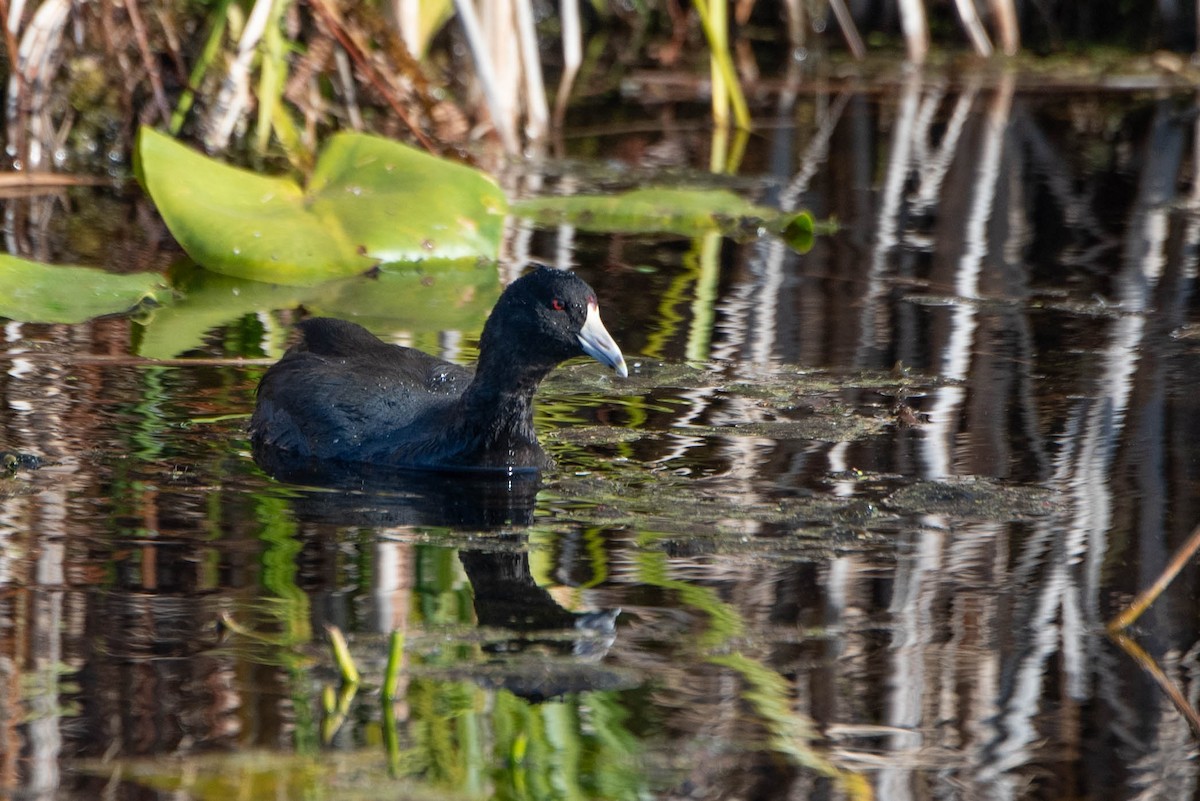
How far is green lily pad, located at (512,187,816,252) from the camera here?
6.29m

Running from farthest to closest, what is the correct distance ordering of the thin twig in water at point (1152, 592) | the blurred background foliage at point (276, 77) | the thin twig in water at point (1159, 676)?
the blurred background foliage at point (276, 77)
the thin twig in water at point (1152, 592)
the thin twig in water at point (1159, 676)

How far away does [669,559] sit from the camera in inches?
132

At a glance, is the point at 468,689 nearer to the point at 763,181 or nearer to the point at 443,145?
the point at 443,145

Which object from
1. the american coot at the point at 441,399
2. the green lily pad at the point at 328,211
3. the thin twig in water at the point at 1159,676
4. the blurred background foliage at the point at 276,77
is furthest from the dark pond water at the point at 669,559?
the blurred background foliage at the point at 276,77

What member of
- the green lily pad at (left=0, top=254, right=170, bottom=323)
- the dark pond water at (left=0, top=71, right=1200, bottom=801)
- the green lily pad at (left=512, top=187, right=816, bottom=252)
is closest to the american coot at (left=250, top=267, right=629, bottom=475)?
the dark pond water at (left=0, top=71, right=1200, bottom=801)

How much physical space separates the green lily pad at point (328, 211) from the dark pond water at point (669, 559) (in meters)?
0.22

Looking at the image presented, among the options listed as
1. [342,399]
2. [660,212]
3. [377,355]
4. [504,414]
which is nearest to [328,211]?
[377,355]

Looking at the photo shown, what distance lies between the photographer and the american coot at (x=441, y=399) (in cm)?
398

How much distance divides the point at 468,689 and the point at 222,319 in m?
2.86

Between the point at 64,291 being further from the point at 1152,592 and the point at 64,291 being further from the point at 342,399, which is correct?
the point at 1152,592

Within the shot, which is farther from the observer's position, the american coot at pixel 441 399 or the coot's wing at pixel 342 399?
the coot's wing at pixel 342 399

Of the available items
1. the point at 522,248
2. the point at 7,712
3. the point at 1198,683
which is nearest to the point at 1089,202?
the point at 522,248

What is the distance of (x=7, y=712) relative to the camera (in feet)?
8.45

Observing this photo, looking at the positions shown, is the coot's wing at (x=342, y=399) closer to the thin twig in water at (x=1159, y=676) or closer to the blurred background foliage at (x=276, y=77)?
the thin twig in water at (x=1159, y=676)
